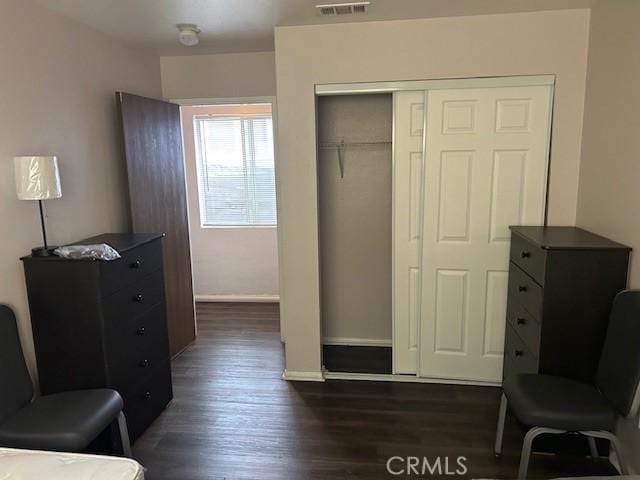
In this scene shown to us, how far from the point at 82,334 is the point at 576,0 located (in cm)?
315

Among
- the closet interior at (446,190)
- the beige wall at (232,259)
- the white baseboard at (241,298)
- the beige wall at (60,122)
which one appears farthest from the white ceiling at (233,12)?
the white baseboard at (241,298)

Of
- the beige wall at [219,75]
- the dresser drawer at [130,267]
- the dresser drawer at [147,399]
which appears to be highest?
the beige wall at [219,75]

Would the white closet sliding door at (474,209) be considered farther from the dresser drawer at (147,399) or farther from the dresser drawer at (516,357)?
the dresser drawer at (147,399)

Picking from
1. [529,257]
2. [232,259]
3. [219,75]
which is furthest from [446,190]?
[232,259]

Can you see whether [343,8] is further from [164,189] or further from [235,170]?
[235,170]

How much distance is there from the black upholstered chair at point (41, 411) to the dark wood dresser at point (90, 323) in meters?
0.18

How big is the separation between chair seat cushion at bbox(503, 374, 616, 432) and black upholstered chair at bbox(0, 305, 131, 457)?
1.84 meters

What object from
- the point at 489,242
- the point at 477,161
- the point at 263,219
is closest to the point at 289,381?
the point at 489,242

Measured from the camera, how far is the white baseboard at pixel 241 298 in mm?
5168

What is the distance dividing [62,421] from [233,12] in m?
2.27

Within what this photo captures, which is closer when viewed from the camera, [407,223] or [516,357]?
[516,357]

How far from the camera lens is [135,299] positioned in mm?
2512

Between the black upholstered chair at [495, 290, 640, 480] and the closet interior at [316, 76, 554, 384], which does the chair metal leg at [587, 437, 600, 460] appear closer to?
the black upholstered chair at [495, 290, 640, 480]

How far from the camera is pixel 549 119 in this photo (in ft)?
9.20
